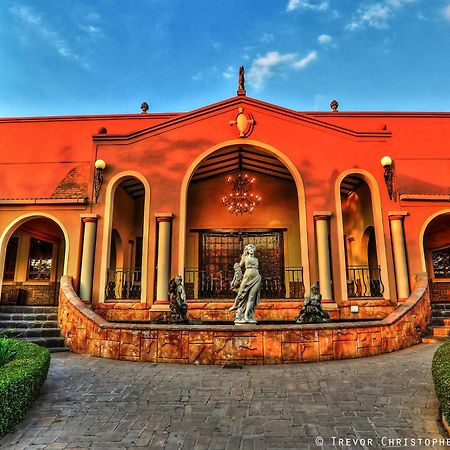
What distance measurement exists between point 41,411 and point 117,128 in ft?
37.5

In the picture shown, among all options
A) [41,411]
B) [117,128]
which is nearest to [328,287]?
[41,411]

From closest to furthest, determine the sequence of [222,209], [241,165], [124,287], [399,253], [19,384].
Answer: [19,384] → [399,253] → [124,287] → [241,165] → [222,209]

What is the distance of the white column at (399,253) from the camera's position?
33.2 feet

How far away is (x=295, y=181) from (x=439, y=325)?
5.69 m

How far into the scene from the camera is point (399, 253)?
10336 mm

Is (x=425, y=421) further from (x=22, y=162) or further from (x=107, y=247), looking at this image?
(x=22, y=162)

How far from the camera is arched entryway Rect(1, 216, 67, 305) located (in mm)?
13305

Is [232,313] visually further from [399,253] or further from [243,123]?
[243,123]

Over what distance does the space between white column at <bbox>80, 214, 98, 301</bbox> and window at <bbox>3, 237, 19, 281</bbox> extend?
515cm

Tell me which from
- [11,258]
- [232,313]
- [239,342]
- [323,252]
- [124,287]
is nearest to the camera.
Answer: [239,342]

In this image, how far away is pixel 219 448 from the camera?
134 inches

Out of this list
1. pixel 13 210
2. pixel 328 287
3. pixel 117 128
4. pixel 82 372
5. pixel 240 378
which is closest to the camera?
pixel 240 378

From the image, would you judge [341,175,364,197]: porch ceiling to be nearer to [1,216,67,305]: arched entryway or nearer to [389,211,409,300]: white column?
[389,211,409,300]: white column

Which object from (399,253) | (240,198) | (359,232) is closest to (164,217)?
(240,198)
